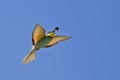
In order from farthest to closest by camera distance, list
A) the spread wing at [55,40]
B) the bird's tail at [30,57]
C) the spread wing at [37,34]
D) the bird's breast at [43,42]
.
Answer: the spread wing at [55,40]
the bird's breast at [43,42]
the bird's tail at [30,57]
the spread wing at [37,34]

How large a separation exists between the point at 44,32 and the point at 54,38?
53 centimetres

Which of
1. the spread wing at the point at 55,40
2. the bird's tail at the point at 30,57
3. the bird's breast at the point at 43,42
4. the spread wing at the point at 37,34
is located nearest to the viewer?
the spread wing at the point at 37,34

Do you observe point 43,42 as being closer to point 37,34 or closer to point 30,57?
point 37,34

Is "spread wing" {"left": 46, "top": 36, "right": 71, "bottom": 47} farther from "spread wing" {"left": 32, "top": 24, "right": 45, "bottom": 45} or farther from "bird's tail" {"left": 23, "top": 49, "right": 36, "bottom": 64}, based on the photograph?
"bird's tail" {"left": 23, "top": 49, "right": 36, "bottom": 64}

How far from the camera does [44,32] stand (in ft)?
202

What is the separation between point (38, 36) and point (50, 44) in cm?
70

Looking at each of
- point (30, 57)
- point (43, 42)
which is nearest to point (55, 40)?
point (43, 42)

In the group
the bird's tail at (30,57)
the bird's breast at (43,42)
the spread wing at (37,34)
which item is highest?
the spread wing at (37,34)

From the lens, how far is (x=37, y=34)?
61.3m

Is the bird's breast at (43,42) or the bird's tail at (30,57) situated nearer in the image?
the bird's tail at (30,57)

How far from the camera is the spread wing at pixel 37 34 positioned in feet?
200

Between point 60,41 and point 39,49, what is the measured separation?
3.68 ft

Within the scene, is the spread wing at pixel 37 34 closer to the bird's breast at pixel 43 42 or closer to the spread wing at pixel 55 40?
the bird's breast at pixel 43 42

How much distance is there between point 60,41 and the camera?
6197 centimetres
